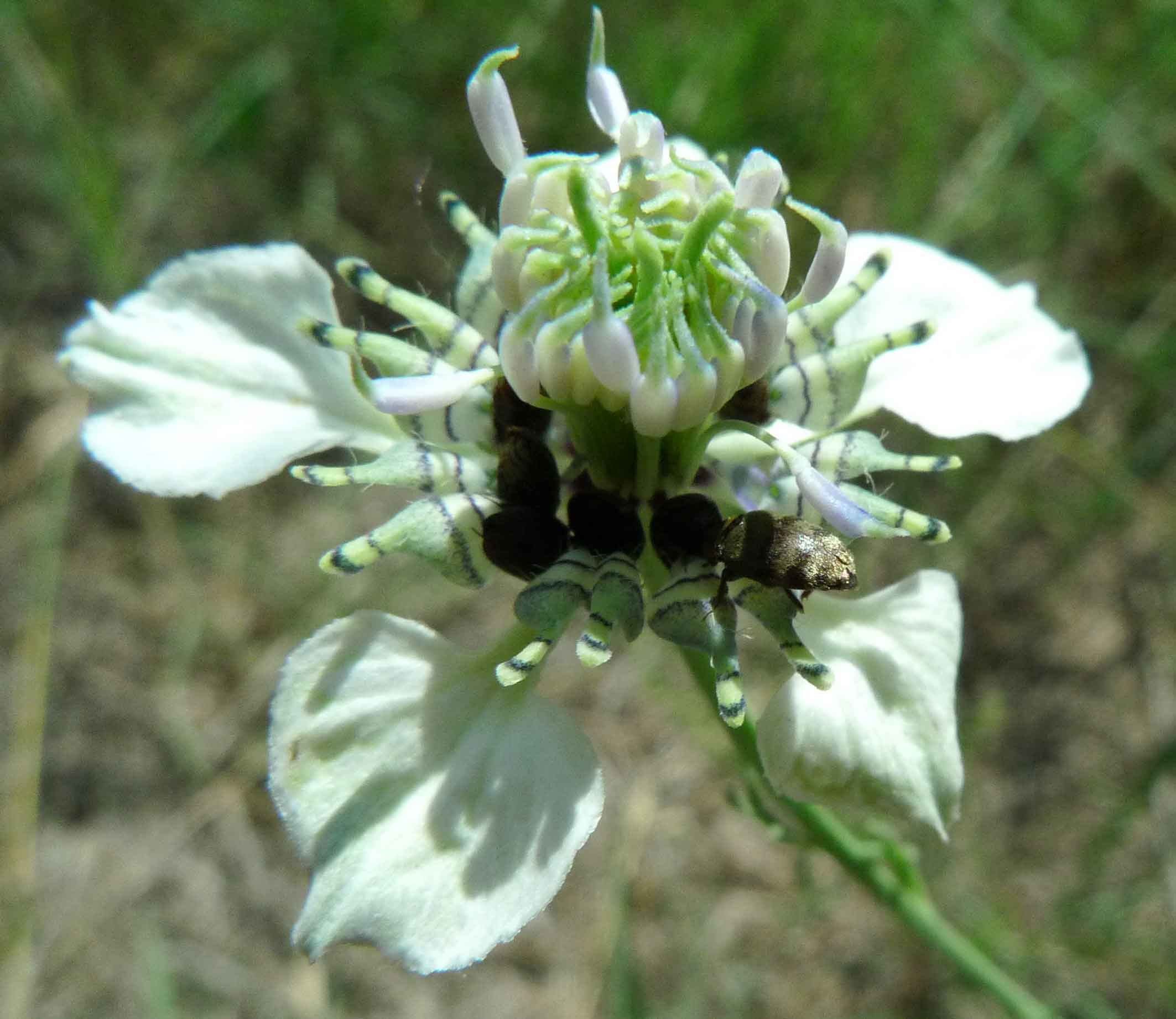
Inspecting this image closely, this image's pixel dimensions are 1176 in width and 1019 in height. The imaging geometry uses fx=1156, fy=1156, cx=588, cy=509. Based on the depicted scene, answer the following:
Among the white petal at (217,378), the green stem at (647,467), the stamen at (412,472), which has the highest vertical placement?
the green stem at (647,467)

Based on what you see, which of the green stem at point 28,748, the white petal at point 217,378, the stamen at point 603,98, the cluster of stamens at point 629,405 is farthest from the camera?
the green stem at point 28,748

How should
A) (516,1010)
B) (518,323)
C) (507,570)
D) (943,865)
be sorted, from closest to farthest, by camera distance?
A: 1. (518,323)
2. (507,570)
3. (943,865)
4. (516,1010)

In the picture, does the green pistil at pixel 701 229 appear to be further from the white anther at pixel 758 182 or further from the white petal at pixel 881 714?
the white petal at pixel 881 714

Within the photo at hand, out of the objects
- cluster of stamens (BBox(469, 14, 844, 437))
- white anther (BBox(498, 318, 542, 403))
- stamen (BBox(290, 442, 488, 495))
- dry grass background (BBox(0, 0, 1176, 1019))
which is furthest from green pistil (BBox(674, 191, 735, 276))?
dry grass background (BBox(0, 0, 1176, 1019))

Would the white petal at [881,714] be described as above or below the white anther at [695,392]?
below

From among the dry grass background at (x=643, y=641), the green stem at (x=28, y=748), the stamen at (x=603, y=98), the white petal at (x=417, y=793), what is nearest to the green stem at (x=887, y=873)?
the white petal at (x=417, y=793)

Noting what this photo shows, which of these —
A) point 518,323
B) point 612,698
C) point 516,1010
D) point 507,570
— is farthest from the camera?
point 612,698

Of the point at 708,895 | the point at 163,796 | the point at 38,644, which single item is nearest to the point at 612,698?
the point at 708,895

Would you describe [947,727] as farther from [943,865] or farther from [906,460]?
[943,865]
